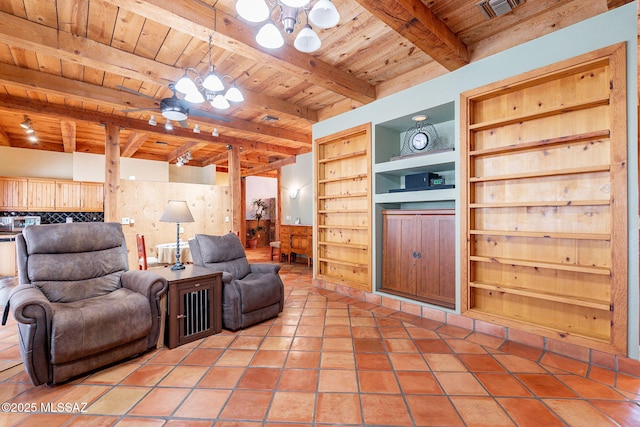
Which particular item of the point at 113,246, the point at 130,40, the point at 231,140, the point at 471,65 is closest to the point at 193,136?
the point at 231,140

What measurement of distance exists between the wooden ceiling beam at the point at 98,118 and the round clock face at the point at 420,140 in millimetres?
4050

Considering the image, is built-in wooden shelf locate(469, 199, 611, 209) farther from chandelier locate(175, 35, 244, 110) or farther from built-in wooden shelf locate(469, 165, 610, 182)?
chandelier locate(175, 35, 244, 110)

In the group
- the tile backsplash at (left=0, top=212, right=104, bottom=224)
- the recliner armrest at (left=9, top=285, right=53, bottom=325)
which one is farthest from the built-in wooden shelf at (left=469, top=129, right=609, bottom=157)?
the tile backsplash at (left=0, top=212, right=104, bottom=224)

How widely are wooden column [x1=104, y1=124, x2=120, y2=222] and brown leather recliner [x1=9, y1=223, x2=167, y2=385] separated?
2530 mm

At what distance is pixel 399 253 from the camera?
12.1 ft

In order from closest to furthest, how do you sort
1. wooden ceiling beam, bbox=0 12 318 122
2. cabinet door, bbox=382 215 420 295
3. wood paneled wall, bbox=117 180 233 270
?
wooden ceiling beam, bbox=0 12 318 122 → cabinet door, bbox=382 215 420 295 → wood paneled wall, bbox=117 180 233 270

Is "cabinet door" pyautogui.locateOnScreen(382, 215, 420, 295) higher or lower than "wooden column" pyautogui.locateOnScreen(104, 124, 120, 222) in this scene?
lower

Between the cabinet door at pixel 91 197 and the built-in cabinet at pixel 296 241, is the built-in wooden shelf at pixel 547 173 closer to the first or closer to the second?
the built-in cabinet at pixel 296 241

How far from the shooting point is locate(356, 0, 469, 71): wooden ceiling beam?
2104 mm

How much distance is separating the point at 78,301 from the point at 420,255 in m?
3.33

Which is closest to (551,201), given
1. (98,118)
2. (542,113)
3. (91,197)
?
(542,113)

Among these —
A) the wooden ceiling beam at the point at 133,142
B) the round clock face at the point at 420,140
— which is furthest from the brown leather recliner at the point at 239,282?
the wooden ceiling beam at the point at 133,142

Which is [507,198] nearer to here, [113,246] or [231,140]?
[113,246]

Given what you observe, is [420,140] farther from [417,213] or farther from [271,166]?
[271,166]
